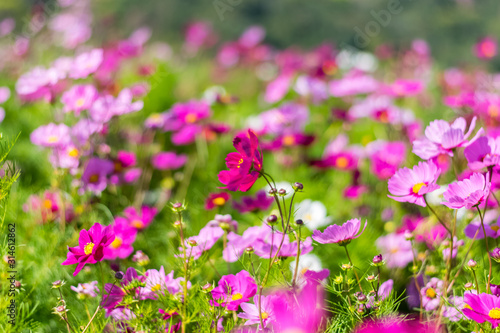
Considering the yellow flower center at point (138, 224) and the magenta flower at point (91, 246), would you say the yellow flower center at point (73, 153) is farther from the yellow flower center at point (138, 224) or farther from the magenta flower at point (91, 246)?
the magenta flower at point (91, 246)

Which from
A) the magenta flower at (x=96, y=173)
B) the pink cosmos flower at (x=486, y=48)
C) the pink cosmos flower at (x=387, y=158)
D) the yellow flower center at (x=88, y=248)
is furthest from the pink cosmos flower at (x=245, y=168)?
the pink cosmos flower at (x=486, y=48)

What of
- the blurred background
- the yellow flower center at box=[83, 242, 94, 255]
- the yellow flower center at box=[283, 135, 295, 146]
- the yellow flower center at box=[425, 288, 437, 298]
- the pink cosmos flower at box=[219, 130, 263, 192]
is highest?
the pink cosmos flower at box=[219, 130, 263, 192]

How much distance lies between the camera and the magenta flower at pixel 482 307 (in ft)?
1.98

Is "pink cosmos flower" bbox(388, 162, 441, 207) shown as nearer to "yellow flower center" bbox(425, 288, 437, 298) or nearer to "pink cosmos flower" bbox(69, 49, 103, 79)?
"yellow flower center" bbox(425, 288, 437, 298)

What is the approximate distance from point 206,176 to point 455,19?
5.87 metres

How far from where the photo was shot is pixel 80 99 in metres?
1.26

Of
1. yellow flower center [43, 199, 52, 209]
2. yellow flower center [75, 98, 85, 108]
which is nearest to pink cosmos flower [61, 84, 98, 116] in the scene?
yellow flower center [75, 98, 85, 108]

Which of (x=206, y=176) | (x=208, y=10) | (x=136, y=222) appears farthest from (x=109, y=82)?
(x=208, y=10)

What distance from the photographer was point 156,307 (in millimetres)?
821

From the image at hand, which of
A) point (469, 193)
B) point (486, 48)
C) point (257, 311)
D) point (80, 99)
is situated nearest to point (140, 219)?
point (80, 99)

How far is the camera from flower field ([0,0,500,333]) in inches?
26.6

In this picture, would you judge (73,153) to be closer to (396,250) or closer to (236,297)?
(236,297)

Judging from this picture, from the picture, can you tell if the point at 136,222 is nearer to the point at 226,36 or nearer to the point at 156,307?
the point at 156,307

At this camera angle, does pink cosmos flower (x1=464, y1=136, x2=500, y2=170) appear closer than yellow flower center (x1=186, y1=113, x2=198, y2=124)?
Yes
